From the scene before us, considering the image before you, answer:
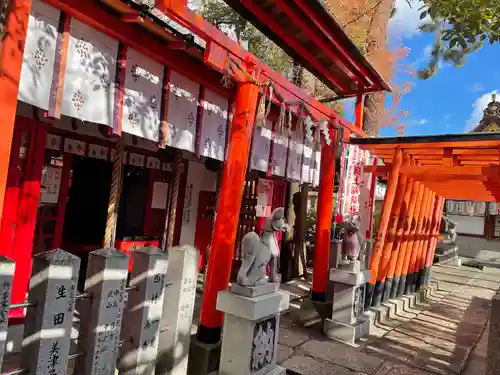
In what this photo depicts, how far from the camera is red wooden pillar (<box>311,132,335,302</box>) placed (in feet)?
27.9

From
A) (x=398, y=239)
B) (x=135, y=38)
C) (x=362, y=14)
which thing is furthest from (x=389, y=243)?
(x=362, y=14)

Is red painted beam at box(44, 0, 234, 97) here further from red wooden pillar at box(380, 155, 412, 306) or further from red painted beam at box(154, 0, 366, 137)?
red wooden pillar at box(380, 155, 412, 306)

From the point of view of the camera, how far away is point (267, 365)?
493 cm

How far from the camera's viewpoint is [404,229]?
35.0ft

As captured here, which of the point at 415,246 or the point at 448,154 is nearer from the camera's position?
the point at 448,154

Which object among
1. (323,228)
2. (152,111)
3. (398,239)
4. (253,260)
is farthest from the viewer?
(398,239)

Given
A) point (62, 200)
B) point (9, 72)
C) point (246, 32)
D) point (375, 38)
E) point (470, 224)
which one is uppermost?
point (375, 38)

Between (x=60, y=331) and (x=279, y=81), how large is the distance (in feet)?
16.7

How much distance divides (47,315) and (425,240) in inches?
505

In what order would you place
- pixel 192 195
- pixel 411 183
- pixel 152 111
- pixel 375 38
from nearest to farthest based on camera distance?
pixel 152 111, pixel 411 183, pixel 192 195, pixel 375 38

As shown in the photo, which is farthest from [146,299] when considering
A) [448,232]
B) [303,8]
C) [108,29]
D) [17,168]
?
[448,232]

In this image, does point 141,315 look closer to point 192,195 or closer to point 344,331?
point 344,331

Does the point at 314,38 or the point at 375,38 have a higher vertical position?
the point at 375,38

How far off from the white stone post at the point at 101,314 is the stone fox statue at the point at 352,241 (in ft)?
18.8
